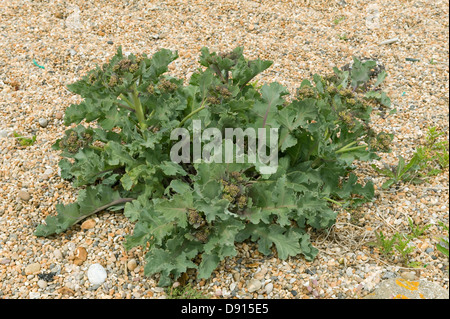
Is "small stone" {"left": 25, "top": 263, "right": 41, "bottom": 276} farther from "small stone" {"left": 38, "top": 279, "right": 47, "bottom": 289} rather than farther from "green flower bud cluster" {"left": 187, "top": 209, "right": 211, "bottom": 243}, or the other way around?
"green flower bud cluster" {"left": 187, "top": 209, "right": 211, "bottom": 243}

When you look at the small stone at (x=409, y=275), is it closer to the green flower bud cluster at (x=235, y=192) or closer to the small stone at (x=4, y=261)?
the green flower bud cluster at (x=235, y=192)

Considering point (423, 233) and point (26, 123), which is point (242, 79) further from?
point (26, 123)

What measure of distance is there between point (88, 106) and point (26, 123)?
1309 mm

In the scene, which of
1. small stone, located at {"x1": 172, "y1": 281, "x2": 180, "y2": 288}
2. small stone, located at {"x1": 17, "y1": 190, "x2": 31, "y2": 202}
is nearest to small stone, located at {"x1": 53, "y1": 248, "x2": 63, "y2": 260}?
small stone, located at {"x1": 17, "y1": 190, "x2": 31, "y2": 202}

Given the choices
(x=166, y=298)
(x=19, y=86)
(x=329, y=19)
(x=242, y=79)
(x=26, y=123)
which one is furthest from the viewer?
(x=329, y=19)

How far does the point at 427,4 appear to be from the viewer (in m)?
5.34

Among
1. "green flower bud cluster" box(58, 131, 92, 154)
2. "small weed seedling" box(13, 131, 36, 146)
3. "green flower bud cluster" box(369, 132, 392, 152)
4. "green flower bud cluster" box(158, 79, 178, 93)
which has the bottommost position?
"small weed seedling" box(13, 131, 36, 146)

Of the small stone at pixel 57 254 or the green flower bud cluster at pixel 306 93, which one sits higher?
the green flower bud cluster at pixel 306 93

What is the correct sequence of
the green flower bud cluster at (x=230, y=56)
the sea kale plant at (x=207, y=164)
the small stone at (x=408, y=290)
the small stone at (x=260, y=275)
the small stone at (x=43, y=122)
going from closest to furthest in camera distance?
the small stone at (x=408, y=290)
the sea kale plant at (x=207, y=164)
the small stone at (x=260, y=275)
the green flower bud cluster at (x=230, y=56)
the small stone at (x=43, y=122)

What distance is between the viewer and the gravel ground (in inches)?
109

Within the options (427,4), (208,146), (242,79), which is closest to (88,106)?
(208,146)

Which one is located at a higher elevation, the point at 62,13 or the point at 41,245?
the point at 62,13

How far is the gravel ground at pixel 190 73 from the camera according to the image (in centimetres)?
278

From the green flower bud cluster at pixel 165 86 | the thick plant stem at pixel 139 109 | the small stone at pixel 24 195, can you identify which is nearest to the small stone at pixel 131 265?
the thick plant stem at pixel 139 109
